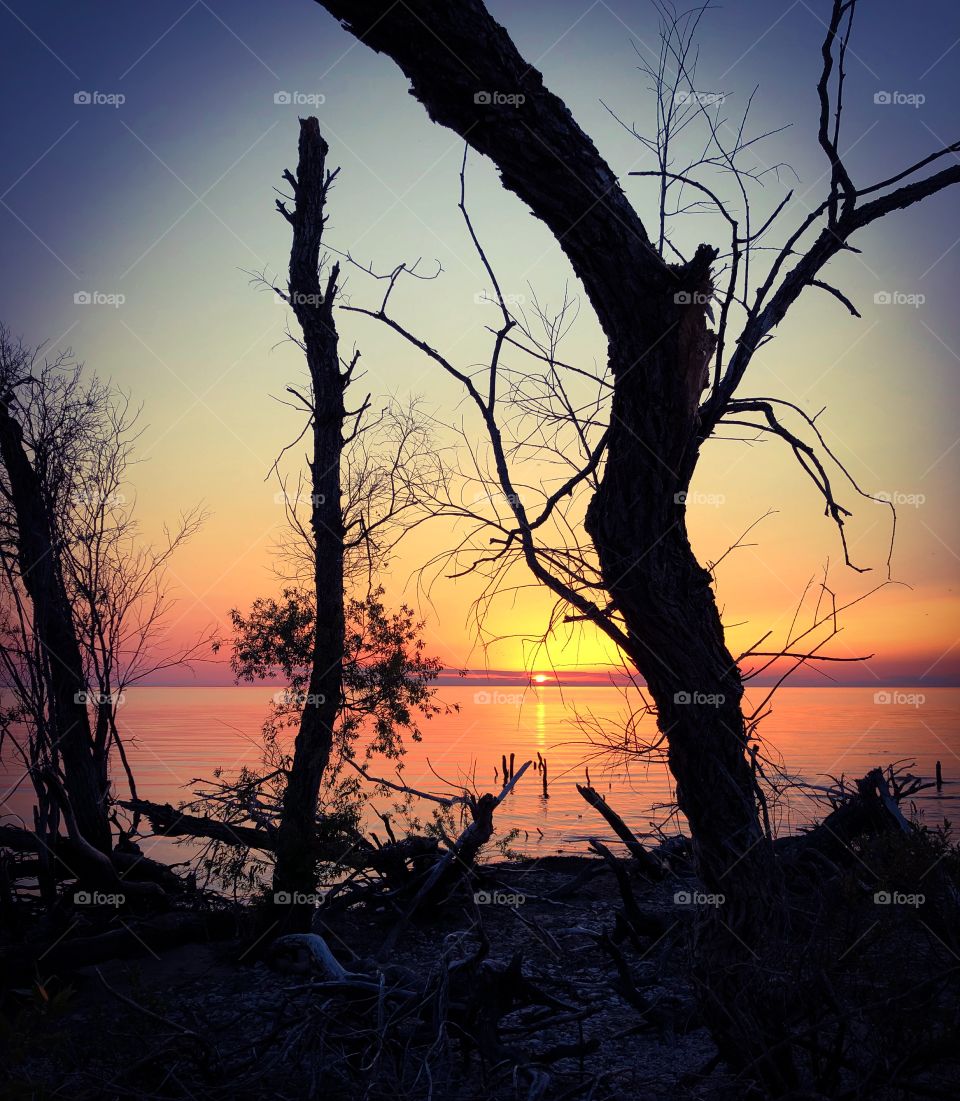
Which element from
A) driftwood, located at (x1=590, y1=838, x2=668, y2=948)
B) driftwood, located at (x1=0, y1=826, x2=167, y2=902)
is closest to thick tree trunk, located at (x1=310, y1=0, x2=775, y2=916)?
driftwood, located at (x1=590, y1=838, x2=668, y2=948)

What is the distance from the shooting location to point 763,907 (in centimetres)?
463

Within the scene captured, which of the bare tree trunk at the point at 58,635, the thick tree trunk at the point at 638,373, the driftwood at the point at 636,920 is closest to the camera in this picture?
the thick tree trunk at the point at 638,373

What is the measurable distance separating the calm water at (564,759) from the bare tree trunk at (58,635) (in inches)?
27.2

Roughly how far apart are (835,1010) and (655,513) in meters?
2.74

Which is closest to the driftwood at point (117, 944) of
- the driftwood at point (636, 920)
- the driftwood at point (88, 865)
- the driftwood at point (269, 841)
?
the driftwood at point (88, 865)

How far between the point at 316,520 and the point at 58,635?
130 inches

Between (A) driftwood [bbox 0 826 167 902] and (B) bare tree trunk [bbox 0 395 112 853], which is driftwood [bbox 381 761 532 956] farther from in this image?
(B) bare tree trunk [bbox 0 395 112 853]

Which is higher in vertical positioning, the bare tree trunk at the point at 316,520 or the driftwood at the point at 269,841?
the bare tree trunk at the point at 316,520

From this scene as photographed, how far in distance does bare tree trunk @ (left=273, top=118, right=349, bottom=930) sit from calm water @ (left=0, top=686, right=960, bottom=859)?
1.77 metres

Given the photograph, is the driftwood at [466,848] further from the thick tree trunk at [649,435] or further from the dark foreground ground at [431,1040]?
the thick tree trunk at [649,435]

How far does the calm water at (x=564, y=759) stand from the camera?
630cm

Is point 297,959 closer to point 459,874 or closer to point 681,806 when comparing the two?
point 459,874

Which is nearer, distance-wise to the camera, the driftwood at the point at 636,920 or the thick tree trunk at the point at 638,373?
the thick tree trunk at the point at 638,373

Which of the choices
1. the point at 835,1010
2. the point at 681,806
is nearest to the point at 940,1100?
the point at 835,1010
